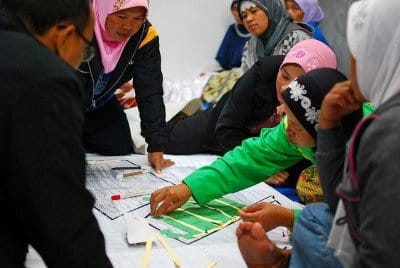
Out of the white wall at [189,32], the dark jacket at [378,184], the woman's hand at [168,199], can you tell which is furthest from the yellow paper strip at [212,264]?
the white wall at [189,32]

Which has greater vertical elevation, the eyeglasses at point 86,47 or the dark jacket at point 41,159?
the eyeglasses at point 86,47

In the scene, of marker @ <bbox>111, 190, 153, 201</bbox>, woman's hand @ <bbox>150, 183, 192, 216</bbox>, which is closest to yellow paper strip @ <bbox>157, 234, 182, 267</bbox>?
woman's hand @ <bbox>150, 183, 192, 216</bbox>

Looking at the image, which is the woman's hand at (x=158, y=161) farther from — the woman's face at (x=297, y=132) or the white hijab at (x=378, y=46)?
the white hijab at (x=378, y=46)

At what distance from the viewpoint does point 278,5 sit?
296 centimetres

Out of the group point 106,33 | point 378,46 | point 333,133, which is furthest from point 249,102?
point 378,46

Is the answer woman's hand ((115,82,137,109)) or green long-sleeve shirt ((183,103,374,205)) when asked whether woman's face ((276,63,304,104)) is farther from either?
woman's hand ((115,82,137,109))

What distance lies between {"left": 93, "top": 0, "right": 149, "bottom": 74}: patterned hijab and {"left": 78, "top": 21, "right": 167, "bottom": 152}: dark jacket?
1.6 inches

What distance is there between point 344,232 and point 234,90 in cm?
151

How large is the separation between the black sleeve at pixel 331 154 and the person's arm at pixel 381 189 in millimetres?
300

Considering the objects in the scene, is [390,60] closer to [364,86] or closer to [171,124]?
[364,86]

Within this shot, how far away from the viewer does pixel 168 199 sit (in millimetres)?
1705

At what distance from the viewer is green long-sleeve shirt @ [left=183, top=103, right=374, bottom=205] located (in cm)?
173

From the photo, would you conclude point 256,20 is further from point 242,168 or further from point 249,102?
point 242,168

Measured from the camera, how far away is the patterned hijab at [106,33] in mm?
1990
